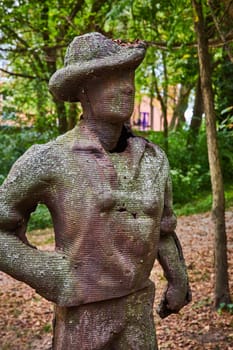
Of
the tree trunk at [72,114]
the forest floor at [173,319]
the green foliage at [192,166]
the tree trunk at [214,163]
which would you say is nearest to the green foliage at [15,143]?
the tree trunk at [72,114]

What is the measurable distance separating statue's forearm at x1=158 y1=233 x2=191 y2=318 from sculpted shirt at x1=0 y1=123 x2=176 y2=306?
214 mm

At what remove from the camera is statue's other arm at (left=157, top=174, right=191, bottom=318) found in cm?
230

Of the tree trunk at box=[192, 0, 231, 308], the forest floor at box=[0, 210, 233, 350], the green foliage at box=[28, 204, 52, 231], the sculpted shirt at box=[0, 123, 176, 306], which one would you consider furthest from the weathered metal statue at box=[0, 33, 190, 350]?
the green foliage at box=[28, 204, 52, 231]

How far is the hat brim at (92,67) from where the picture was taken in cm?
203

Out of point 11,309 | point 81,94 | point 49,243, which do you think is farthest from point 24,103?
point 81,94

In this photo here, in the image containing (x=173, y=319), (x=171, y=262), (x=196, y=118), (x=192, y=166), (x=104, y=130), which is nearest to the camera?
(x=104, y=130)

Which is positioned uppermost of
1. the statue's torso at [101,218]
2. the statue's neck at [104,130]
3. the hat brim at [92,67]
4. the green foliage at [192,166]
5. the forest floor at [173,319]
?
the hat brim at [92,67]

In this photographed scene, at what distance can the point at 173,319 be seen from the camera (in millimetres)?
5512

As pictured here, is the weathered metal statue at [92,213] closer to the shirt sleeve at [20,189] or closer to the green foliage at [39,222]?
the shirt sleeve at [20,189]

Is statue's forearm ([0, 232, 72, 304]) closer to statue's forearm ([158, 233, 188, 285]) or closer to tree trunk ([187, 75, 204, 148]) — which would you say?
statue's forearm ([158, 233, 188, 285])

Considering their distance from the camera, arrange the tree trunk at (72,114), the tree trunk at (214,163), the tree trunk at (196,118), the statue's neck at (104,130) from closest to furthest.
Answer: the statue's neck at (104,130), the tree trunk at (214,163), the tree trunk at (72,114), the tree trunk at (196,118)

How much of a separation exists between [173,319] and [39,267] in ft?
12.4

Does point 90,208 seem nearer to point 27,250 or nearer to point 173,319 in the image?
point 27,250

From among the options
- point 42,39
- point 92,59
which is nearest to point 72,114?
point 42,39
